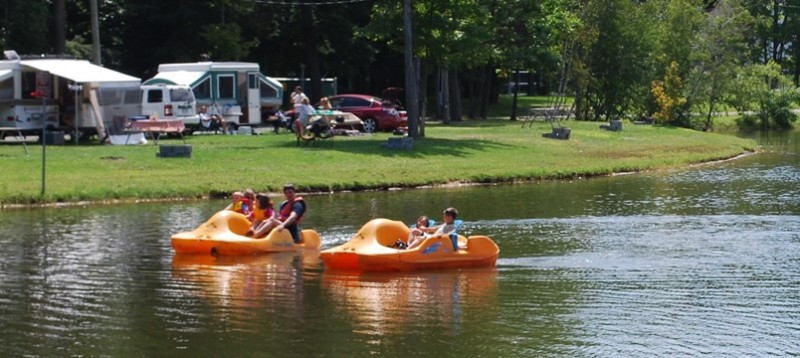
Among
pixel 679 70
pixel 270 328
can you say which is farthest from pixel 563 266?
pixel 679 70

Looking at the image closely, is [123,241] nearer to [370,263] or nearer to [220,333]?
[370,263]

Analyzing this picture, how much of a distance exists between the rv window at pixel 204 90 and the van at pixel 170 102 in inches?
80.1

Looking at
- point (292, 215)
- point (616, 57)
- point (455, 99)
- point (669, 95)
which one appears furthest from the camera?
point (616, 57)

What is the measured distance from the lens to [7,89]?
45062 millimetres

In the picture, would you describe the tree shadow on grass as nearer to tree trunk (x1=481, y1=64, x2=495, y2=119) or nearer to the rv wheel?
the rv wheel

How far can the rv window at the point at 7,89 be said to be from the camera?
45.0 meters

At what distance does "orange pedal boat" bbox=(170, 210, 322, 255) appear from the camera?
24922 millimetres

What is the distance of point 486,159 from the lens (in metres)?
43.5

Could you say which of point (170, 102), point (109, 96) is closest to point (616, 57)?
point (170, 102)

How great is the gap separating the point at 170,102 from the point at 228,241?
26098 millimetres

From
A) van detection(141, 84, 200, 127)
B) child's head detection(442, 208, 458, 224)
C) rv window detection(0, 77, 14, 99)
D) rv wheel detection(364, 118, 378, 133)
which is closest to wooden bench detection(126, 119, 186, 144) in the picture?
rv window detection(0, 77, 14, 99)

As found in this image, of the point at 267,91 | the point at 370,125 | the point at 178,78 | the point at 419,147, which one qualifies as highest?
the point at 178,78

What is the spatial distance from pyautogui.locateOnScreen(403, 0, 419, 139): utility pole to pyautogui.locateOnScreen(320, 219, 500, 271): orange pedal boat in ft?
71.6

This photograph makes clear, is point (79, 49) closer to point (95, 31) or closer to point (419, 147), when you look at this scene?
point (95, 31)
